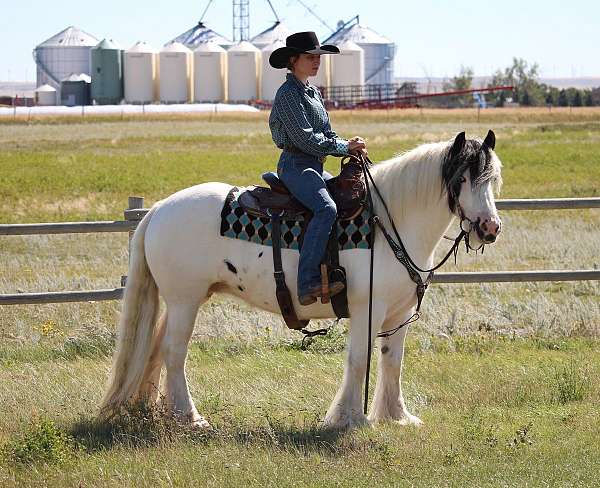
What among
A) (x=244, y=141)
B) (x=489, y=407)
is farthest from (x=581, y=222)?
(x=244, y=141)

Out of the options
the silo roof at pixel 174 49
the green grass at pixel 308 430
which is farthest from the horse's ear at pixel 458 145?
the silo roof at pixel 174 49

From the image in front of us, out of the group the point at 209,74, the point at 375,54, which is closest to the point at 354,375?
the point at 209,74

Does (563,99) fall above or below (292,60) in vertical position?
below

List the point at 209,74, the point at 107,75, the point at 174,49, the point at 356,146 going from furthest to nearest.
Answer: the point at 174,49 < the point at 209,74 < the point at 107,75 < the point at 356,146

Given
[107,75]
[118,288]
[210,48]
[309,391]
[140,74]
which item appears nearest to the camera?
[309,391]

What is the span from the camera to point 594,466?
5.71 metres

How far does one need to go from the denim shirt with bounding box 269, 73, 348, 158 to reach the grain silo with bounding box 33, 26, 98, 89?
120m

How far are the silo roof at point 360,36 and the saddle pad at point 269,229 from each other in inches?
4907

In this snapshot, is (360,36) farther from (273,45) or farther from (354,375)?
(354,375)

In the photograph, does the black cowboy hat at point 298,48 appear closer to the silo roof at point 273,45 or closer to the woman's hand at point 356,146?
the woman's hand at point 356,146

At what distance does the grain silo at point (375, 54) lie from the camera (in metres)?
128

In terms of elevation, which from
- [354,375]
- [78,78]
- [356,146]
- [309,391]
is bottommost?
[309,391]

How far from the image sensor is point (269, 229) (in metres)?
6.57

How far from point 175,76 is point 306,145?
104560 mm
